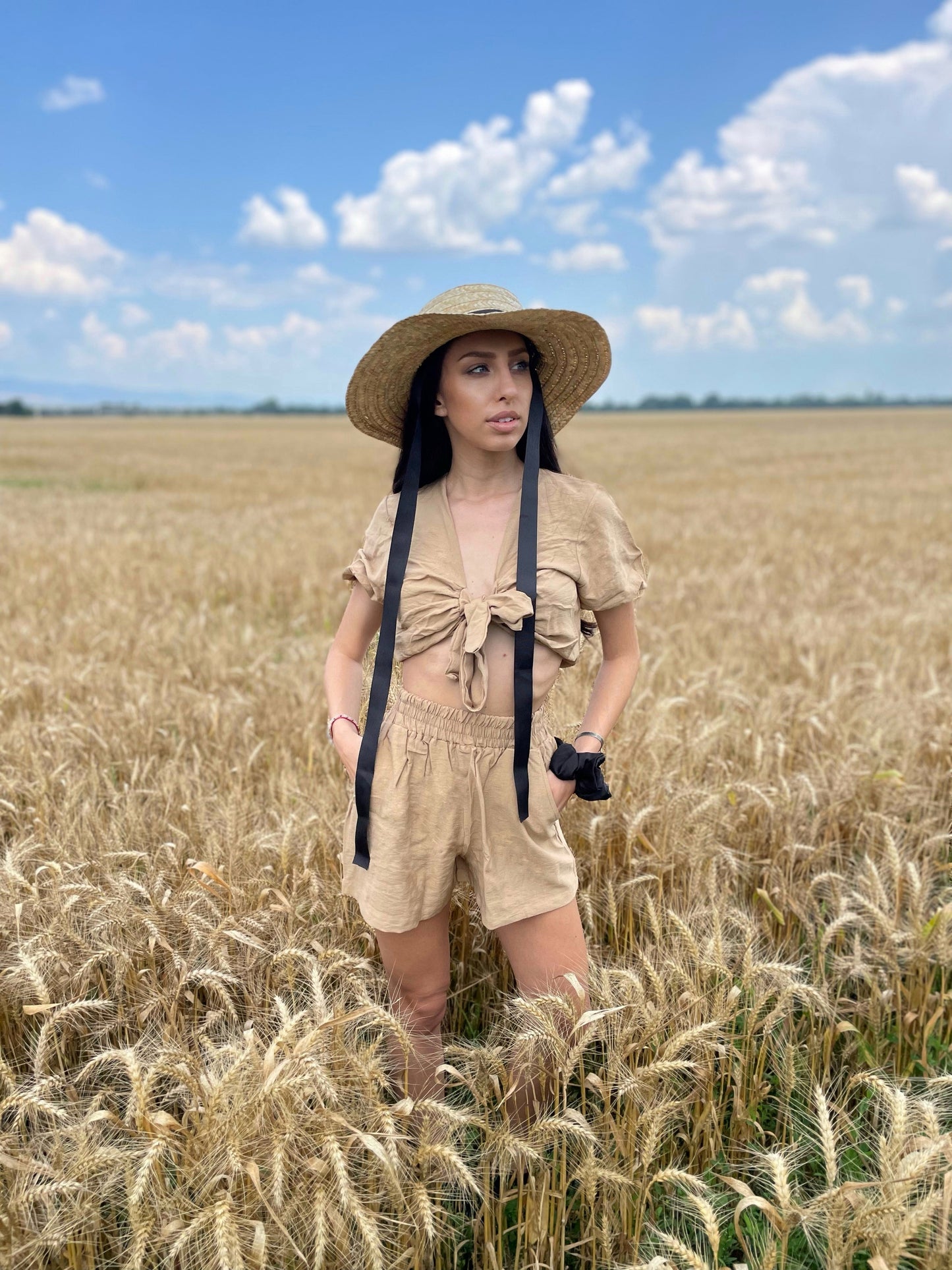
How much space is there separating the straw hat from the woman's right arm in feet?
1.42

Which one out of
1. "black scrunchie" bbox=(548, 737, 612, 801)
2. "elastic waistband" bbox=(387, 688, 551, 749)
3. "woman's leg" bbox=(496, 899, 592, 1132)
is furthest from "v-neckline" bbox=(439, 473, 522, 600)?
"woman's leg" bbox=(496, 899, 592, 1132)

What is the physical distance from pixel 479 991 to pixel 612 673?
0.96 metres

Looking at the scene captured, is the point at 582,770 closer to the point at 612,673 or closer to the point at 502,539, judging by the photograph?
the point at 612,673

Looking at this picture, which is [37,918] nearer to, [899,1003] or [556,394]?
[556,394]

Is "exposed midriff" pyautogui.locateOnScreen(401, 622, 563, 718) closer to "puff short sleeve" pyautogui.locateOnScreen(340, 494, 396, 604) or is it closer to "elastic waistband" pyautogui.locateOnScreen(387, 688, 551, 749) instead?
"elastic waistband" pyautogui.locateOnScreen(387, 688, 551, 749)

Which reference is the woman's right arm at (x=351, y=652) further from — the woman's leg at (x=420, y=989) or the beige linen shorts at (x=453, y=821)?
the woman's leg at (x=420, y=989)

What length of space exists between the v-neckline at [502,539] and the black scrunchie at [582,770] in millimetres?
363

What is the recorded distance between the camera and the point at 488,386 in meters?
1.80

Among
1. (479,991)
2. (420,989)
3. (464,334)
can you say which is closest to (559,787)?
(420,989)

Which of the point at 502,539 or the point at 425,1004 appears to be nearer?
the point at 502,539

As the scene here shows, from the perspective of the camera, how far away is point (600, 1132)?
178cm

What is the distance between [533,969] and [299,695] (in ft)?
7.82

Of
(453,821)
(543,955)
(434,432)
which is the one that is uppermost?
(434,432)

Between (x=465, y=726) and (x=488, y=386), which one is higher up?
(x=488, y=386)
